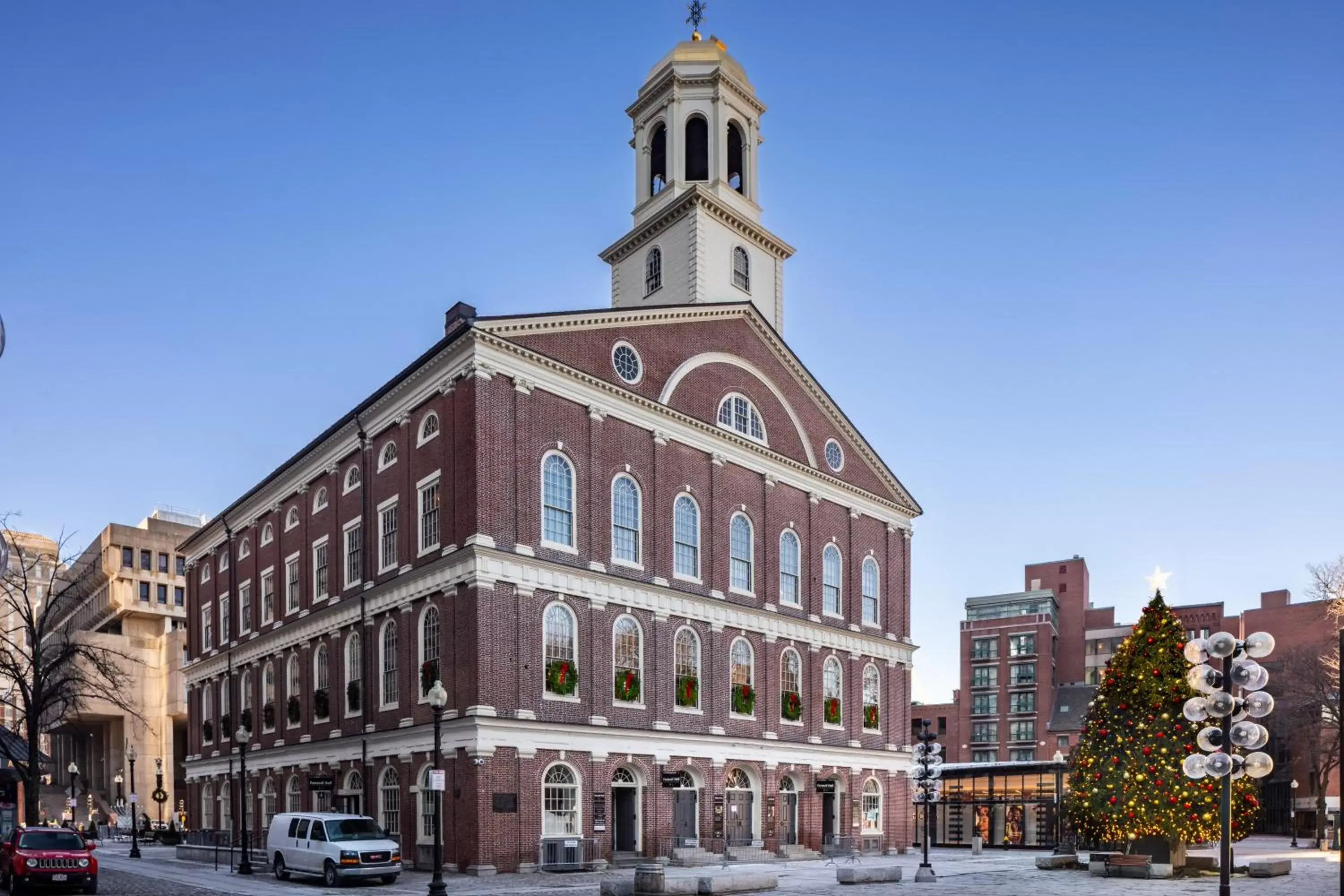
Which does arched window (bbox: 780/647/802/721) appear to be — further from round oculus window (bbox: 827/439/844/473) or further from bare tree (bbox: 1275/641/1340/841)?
bare tree (bbox: 1275/641/1340/841)

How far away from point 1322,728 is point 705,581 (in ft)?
231

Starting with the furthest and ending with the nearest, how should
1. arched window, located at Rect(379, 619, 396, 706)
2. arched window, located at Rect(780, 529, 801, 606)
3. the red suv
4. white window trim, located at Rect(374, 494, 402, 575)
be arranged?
arched window, located at Rect(780, 529, 801, 606)
white window trim, located at Rect(374, 494, 402, 575)
arched window, located at Rect(379, 619, 396, 706)
the red suv

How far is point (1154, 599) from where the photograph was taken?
106 feet

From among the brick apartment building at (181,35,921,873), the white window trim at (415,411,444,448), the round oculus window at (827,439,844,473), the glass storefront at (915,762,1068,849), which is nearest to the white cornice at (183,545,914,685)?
the brick apartment building at (181,35,921,873)

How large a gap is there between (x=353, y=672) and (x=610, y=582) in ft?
35.5

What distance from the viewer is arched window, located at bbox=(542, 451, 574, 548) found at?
38.1 meters

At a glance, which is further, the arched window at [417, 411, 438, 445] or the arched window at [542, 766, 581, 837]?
the arched window at [417, 411, 438, 445]

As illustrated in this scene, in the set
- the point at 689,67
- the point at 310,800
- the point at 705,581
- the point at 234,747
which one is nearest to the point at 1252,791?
the point at 705,581

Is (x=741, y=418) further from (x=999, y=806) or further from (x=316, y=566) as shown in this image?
(x=999, y=806)

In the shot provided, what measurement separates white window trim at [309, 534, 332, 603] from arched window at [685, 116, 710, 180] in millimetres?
22254

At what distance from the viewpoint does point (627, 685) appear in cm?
3944

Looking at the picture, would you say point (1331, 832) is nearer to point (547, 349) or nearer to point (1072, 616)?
point (1072, 616)

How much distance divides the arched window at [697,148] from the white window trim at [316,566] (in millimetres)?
22254

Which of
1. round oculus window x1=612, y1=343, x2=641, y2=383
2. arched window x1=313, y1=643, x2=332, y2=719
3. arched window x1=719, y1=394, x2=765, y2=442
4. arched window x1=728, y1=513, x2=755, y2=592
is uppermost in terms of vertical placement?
round oculus window x1=612, y1=343, x2=641, y2=383
